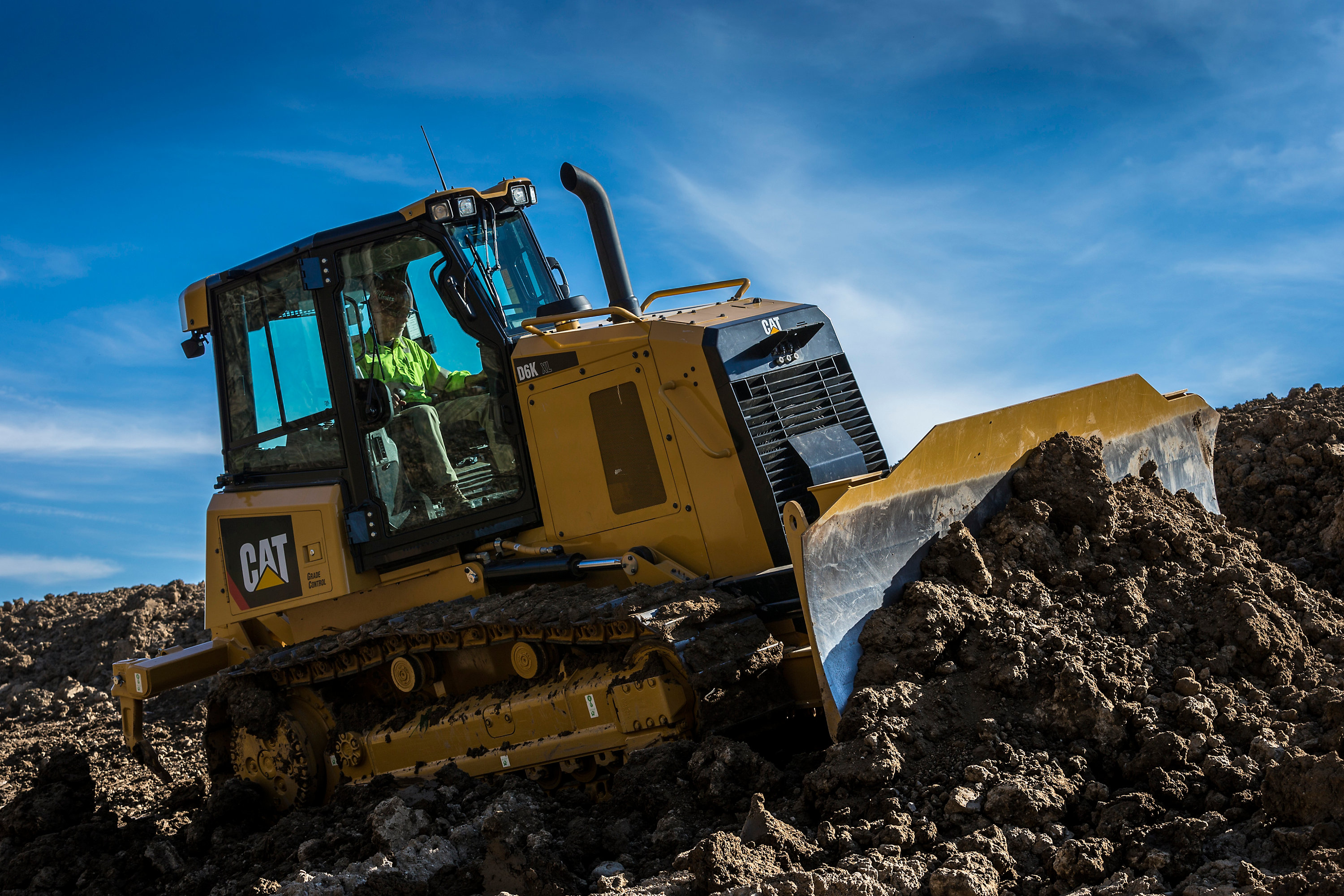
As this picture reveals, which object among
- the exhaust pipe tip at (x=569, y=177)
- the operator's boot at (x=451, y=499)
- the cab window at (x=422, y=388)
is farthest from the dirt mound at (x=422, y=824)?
the exhaust pipe tip at (x=569, y=177)

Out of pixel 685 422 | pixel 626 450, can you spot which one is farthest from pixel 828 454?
pixel 626 450

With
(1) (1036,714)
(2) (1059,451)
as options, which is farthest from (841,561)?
(2) (1059,451)

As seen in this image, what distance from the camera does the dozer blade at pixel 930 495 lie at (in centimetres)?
448

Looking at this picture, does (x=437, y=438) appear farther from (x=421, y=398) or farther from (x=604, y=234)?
(x=604, y=234)

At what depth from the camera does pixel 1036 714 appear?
13.8 ft

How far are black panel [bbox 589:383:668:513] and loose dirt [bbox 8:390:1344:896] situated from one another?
2.20ft

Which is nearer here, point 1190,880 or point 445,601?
point 1190,880

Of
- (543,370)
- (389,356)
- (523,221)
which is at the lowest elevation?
(543,370)

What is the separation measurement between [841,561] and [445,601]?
8.23 ft

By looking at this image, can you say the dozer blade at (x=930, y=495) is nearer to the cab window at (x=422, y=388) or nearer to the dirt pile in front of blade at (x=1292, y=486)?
the dirt pile in front of blade at (x=1292, y=486)

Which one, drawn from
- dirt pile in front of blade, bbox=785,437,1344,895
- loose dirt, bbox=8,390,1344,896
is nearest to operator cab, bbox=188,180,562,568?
loose dirt, bbox=8,390,1344,896

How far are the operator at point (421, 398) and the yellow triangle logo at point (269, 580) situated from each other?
1.21 meters

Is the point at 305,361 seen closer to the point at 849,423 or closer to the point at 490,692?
the point at 490,692

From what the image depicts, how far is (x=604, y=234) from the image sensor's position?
696 centimetres
